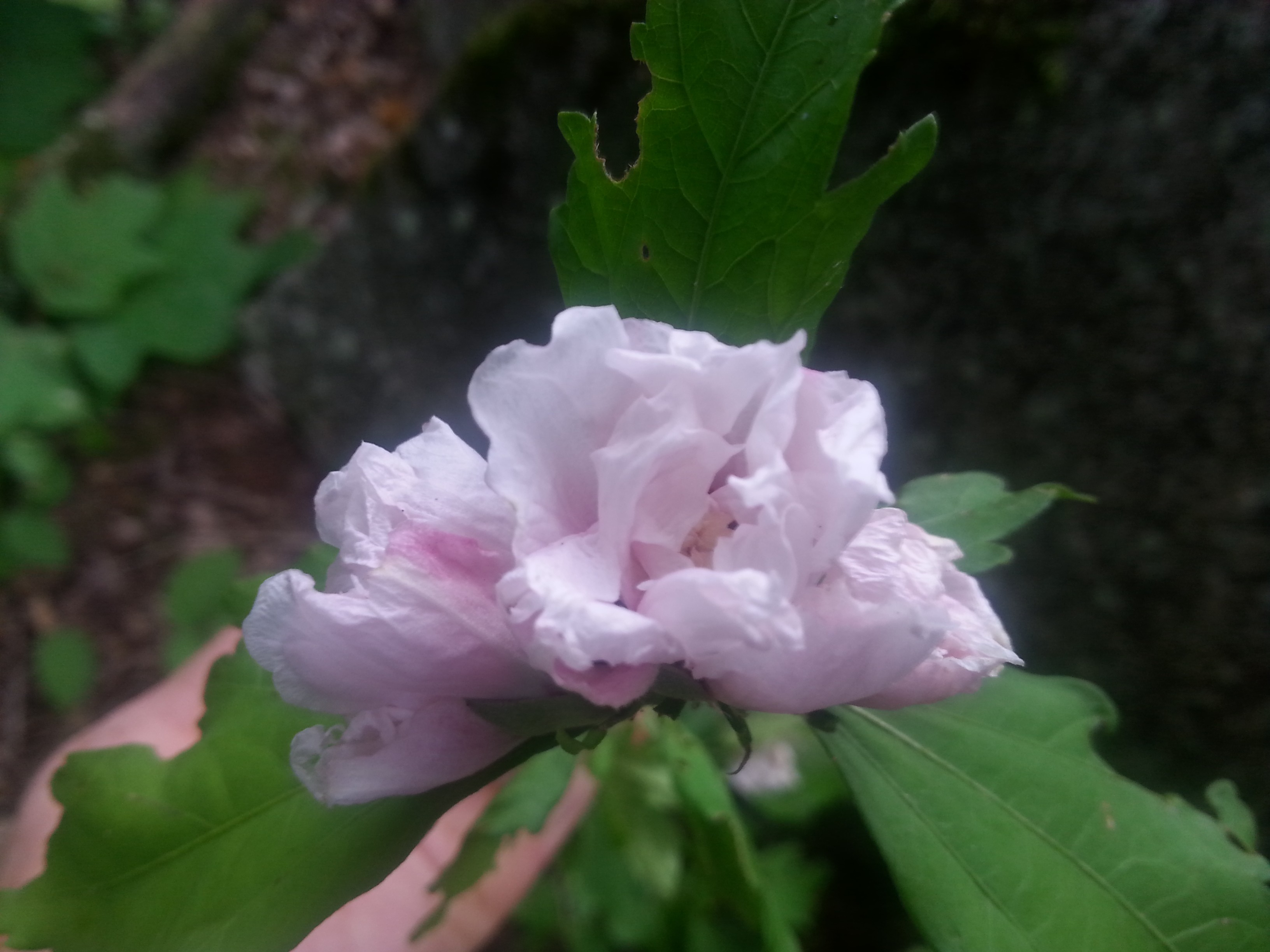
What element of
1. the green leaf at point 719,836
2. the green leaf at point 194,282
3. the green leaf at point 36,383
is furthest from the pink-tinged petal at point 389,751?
the green leaf at point 194,282

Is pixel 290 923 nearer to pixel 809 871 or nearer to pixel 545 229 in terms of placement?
pixel 809 871

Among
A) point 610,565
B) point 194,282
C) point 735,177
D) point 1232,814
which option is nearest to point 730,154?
point 735,177

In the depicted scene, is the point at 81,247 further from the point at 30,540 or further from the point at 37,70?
the point at 30,540

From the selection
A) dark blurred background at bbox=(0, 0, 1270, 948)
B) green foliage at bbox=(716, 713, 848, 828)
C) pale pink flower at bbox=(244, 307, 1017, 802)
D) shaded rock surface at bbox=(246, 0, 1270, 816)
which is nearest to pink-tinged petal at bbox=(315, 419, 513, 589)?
pale pink flower at bbox=(244, 307, 1017, 802)

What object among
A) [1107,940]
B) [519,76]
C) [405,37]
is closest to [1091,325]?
[1107,940]

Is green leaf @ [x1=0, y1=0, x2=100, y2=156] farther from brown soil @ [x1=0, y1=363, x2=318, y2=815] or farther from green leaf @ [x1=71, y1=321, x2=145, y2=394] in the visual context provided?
brown soil @ [x1=0, y1=363, x2=318, y2=815]

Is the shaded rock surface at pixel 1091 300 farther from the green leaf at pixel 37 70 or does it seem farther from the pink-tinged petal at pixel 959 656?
the green leaf at pixel 37 70
